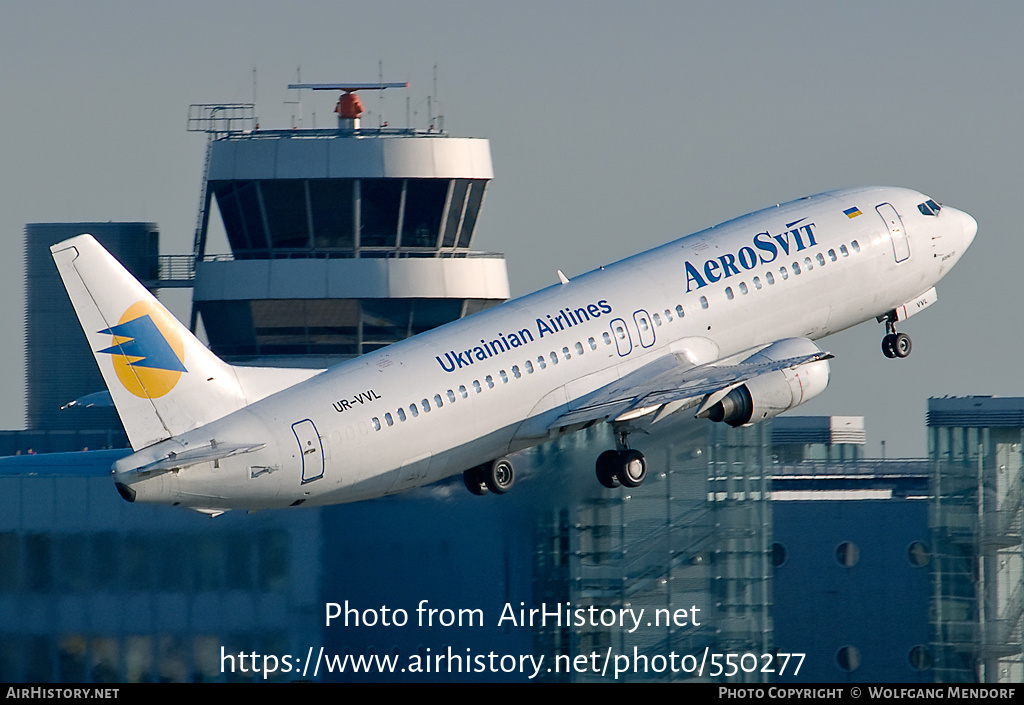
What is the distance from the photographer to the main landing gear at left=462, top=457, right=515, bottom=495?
58406 mm

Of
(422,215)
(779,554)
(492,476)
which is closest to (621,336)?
(492,476)

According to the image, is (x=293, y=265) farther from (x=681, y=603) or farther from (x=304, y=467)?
(x=304, y=467)

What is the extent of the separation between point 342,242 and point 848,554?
983 inches

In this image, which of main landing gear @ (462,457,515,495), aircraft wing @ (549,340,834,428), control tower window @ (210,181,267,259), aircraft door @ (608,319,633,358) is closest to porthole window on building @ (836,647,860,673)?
control tower window @ (210,181,267,259)

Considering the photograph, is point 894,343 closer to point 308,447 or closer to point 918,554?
point 308,447

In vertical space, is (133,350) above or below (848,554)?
above

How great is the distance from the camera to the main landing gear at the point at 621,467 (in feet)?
191

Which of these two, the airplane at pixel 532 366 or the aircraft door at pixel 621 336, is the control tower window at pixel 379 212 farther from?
the aircraft door at pixel 621 336

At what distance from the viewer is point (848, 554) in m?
90.5

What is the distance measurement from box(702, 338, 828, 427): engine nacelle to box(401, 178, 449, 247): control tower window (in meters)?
29.7

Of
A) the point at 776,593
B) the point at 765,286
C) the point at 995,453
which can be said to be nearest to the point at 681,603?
the point at 765,286

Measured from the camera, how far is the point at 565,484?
197ft

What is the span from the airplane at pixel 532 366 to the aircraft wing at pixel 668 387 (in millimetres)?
62

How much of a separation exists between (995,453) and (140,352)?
32472 millimetres
